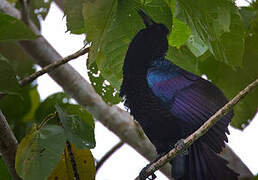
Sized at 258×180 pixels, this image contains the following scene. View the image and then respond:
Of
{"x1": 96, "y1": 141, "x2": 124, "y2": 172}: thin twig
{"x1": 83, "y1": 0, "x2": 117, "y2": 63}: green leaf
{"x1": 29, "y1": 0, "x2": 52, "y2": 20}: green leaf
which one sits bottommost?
{"x1": 96, "y1": 141, "x2": 124, "y2": 172}: thin twig

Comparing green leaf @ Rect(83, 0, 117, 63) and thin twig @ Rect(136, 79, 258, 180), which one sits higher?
green leaf @ Rect(83, 0, 117, 63)

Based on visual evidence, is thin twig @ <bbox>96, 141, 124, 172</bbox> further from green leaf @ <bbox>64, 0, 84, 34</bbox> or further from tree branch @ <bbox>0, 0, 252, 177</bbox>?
green leaf @ <bbox>64, 0, 84, 34</bbox>

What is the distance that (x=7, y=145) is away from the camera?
8.10 feet

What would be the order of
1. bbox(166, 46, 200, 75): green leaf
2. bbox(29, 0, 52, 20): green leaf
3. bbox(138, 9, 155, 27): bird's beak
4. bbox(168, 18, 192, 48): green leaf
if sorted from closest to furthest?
bbox(138, 9, 155, 27): bird's beak < bbox(168, 18, 192, 48): green leaf < bbox(166, 46, 200, 75): green leaf < bbox(29, 0, 52, 20): green leaf

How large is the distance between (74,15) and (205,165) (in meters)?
0.93

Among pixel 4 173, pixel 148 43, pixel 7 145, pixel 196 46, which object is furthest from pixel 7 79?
pixel 196 46

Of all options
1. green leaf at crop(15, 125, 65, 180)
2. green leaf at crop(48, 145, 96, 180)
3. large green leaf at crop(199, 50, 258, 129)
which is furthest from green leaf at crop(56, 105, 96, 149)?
large green leaf at crop(199, 50, 258, 129)

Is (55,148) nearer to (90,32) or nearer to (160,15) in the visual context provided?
(90,32)

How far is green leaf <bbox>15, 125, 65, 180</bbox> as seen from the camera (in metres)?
2.13

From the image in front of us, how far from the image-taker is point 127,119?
4012 millimetres

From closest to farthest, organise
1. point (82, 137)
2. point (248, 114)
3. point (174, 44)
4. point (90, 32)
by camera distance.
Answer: point (90, 32)
point (82, 137)
point (174, 44)
point (248, 114)

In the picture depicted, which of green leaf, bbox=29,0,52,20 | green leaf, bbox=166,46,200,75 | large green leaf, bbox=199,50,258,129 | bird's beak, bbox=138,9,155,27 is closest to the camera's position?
bird's beak, bbox=138,9,155,27

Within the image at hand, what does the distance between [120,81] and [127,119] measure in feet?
4.24

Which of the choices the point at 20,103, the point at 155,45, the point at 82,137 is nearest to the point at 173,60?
the point at 155,45
